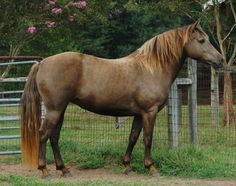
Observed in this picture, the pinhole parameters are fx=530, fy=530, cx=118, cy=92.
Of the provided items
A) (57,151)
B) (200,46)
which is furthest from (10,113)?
(200,46)

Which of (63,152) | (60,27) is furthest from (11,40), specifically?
(63,152)

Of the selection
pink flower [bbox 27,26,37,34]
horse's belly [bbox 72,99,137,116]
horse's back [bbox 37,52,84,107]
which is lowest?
horse's belly [bbox 72,99,137,116]

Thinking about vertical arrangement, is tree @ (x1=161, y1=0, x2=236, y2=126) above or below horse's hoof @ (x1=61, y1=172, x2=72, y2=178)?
above

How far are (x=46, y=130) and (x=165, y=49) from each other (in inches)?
80.0

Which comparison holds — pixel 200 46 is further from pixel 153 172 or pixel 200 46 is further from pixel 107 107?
pixel 153 172

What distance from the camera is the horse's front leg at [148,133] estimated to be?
732cm

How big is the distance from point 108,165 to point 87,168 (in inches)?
12.6

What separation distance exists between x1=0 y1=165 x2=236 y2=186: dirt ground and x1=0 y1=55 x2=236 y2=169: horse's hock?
3.47 ft

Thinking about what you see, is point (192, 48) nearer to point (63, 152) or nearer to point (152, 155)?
point (152, 155)

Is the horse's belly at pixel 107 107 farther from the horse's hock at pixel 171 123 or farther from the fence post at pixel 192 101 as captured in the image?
the fence post at pixel 192 101

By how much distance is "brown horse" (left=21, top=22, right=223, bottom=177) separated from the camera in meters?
7.14

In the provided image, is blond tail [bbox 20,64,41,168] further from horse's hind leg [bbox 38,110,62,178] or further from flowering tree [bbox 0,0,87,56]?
flowering tree [bbox 0,0,87,56]

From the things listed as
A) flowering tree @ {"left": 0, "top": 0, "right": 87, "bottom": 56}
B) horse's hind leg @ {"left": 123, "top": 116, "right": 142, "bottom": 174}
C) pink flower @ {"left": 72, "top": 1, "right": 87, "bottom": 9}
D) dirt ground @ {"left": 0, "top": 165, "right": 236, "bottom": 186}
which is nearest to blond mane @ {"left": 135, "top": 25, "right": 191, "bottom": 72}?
horse's hind leg @ {"left": 123, "top": 116, "right": 142, "bottom": 174}

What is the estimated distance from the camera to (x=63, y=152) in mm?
8648
